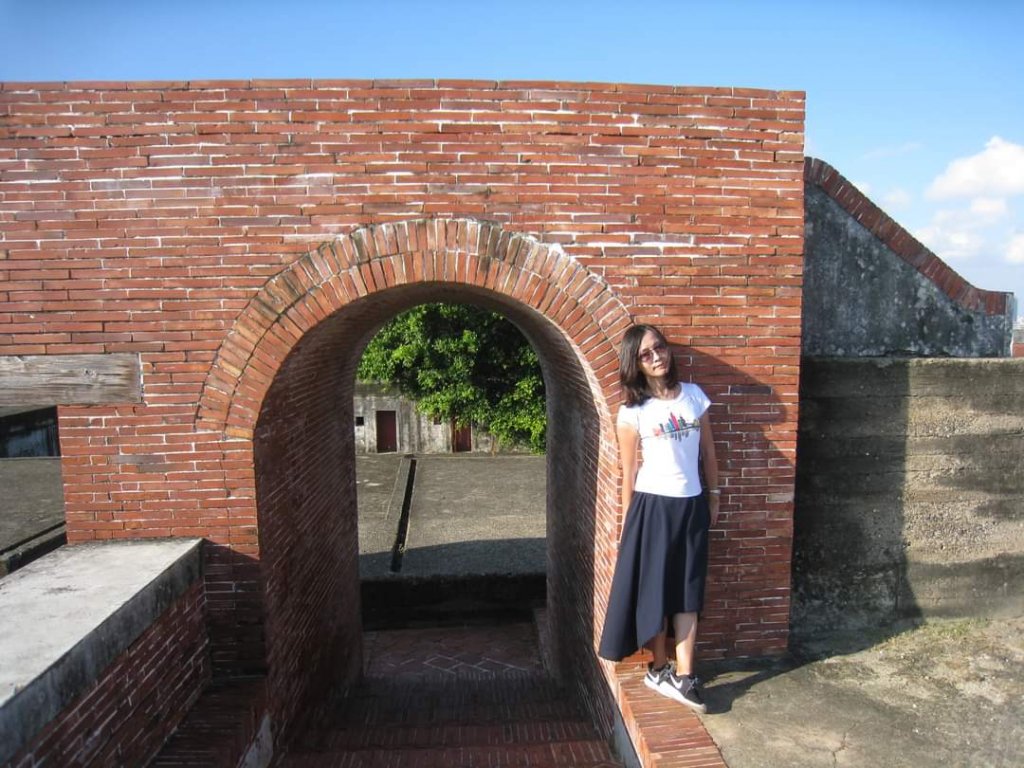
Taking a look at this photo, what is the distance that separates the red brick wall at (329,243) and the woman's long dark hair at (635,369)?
17.9 inches

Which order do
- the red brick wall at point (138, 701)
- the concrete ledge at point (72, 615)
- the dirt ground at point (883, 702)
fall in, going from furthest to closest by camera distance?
the dirt ground at point (883, 702) → the red brick wall at point (138, 701) → the concrete ledge at point (72, 615)

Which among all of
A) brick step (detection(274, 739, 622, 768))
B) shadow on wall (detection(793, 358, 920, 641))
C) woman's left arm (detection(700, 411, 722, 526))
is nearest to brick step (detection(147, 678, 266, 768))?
brick step (detection(274, 739, 622, 768))

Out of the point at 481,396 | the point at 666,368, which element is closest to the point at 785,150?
the point at 666,368

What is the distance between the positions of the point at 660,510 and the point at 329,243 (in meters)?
2.40

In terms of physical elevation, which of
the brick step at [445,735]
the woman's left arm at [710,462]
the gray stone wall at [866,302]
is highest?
the gray stone wall at [866,302]

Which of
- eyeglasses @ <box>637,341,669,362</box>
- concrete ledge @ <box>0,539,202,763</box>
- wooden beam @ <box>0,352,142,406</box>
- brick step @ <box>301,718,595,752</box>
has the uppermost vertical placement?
eyeglasses @ <box>637,341,669,362</box>

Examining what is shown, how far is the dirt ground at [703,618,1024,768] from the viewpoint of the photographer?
3238 millimetres

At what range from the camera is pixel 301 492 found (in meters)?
4.99

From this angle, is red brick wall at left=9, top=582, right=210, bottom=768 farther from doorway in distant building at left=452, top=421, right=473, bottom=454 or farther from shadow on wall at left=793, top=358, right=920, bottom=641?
doorway in distant building at left=452, top=421, right=473, bottom=454

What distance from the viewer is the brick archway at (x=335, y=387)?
3.86m

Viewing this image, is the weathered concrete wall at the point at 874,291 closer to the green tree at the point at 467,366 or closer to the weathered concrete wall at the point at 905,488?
the weathered concrete wall at the point at 905,488

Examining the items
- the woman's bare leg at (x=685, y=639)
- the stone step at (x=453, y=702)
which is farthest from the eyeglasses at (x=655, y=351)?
the stone step at (x=453, y=702)

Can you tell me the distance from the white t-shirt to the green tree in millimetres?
11950

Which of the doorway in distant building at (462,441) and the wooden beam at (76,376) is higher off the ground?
the wooden beam at (76,376)
